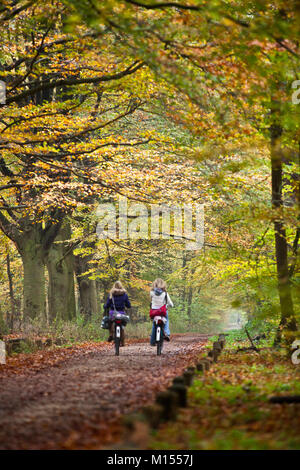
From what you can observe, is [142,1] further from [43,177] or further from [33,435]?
[43,177]

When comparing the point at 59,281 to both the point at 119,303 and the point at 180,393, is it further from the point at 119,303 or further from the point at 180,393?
the point at 180,393

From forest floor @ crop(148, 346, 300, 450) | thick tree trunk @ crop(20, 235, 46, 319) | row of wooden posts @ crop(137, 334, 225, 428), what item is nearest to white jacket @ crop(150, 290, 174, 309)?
forest floor @ crop(148, 346, 300, 450)

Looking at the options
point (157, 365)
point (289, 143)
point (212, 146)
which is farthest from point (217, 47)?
point (157, 365)

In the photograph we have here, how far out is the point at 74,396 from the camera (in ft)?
23.7

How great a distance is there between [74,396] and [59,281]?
1530 centimetres

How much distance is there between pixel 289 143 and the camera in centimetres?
899

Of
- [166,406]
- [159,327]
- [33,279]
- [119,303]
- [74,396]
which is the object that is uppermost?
[33,279]

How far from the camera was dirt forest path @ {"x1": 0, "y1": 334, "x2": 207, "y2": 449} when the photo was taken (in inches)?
199

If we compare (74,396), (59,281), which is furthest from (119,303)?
(59,281)

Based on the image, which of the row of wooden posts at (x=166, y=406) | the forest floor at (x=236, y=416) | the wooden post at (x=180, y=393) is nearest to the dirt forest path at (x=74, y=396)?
the row of wooden posts at (x=166, y=406)

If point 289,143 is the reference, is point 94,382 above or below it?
below

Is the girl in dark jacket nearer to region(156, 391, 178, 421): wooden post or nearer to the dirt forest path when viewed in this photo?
the dirt forest path

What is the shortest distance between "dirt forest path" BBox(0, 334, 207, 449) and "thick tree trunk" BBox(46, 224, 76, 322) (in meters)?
9.45

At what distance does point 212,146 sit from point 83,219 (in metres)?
14.8
